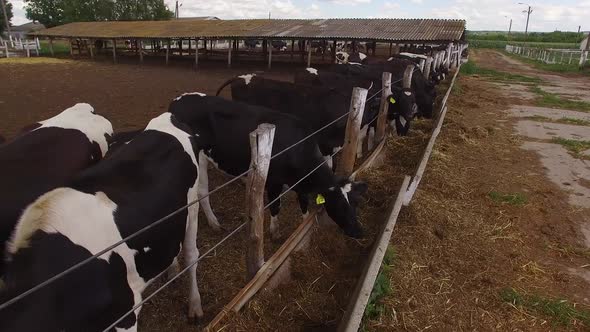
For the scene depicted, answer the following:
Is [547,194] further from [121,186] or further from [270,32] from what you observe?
[270,32]

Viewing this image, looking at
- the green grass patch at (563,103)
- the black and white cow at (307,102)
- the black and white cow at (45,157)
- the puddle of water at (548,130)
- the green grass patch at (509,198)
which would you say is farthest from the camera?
the green grass patch at (563,103)

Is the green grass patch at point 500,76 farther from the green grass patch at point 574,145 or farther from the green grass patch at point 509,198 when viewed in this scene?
the green grass patch at point 509,198

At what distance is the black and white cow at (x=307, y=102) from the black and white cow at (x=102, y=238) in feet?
11.3

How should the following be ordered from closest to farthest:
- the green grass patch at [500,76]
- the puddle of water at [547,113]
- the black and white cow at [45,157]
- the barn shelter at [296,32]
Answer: the black and white cow at [45,157], the puddle of water at [547,113], the barn shelter at [296,32], the green grass patch at [500,76]

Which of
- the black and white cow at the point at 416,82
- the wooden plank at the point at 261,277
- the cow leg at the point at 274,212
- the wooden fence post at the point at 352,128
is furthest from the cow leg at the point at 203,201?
the black and white cow at the point at 416,82

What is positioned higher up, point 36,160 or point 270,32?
point 270,32

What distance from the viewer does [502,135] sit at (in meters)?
9.58

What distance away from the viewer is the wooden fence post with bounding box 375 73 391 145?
292 inches

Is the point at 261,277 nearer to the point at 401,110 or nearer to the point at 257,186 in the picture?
the point at 257,186

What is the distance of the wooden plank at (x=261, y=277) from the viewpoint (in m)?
2.96

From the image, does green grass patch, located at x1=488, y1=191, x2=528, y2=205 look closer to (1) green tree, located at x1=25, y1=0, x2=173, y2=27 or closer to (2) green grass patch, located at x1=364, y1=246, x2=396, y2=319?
(2) green grass patch, located at x1=364, y1=246, x2=396, y2=319

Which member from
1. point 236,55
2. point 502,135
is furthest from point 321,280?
point 236,55

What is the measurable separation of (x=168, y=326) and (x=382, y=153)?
490 centimetres

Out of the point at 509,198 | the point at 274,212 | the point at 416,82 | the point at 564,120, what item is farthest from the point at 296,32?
the point at 274,212
